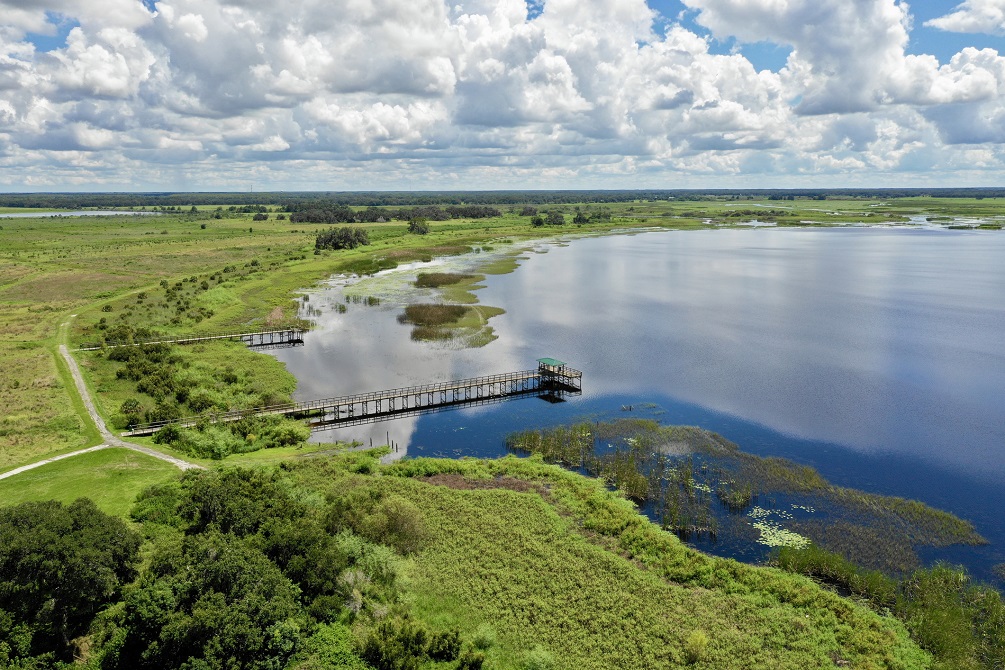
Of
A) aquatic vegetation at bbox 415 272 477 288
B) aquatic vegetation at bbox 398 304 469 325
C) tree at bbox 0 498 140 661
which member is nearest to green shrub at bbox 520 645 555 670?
tree at bbox 0 498 140 661

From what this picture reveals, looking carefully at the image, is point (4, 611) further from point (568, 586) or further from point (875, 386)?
point (875, 386)

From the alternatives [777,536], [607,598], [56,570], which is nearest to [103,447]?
[56,570]

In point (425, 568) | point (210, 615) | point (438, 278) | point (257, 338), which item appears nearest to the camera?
point (210, 615)

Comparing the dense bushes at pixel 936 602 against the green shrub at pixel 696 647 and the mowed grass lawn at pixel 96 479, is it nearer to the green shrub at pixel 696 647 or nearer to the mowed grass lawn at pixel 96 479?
the green shrub at pixel 696 647

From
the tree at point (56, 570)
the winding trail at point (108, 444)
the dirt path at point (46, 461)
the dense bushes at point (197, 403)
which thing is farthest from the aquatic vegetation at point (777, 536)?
the dirt path at point (46, 461)

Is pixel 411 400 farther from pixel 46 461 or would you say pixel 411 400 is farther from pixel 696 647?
pixel 696 647

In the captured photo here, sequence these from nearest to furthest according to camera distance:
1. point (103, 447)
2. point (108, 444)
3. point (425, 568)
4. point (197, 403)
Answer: point (425, 568)
point (103, 447)
point (108, 444)
point (197, 403)

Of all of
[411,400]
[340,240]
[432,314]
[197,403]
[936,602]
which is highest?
[340,240]

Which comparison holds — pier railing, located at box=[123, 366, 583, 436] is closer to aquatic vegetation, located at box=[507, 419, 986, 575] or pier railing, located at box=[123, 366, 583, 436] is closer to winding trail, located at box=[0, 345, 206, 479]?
winding trail, located at box=[0, 345, 206, 479]
